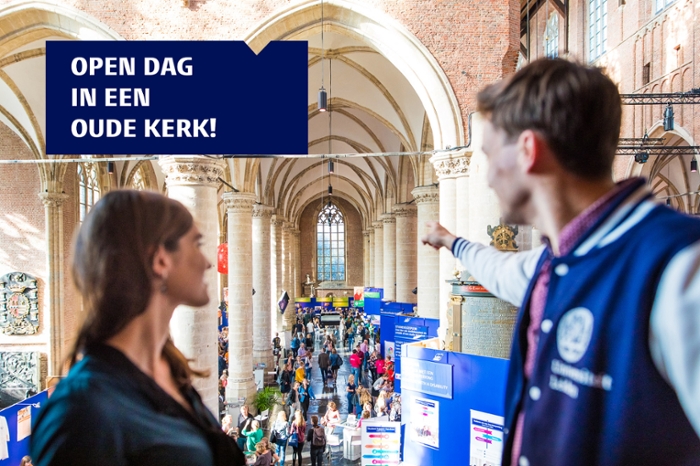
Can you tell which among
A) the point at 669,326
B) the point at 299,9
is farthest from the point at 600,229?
the point at 299,9

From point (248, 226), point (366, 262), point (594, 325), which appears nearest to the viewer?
point (594, 325)

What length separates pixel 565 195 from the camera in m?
1.17

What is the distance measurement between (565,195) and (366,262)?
3960 centimetres

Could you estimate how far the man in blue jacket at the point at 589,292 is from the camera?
0.89 metres

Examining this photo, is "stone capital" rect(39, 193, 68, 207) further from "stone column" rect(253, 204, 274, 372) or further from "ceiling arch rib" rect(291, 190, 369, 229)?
"ceiling arch rib" rect(291, 190, 369, 229)

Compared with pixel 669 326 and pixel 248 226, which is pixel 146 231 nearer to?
pixel 669 326

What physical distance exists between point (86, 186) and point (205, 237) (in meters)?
12.1

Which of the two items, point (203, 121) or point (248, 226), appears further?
point (248, 226)

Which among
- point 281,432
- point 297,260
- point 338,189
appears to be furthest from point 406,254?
point 297,260

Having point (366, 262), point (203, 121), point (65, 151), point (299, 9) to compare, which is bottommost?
point (366, 262)

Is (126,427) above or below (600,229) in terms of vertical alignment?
below

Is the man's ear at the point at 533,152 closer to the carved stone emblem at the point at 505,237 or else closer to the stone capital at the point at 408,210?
the carved stone emblem at the point at 505,237

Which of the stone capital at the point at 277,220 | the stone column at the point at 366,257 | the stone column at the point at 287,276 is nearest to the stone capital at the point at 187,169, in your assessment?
the stone capital at the point at 277,220

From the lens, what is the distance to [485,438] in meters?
6.22
